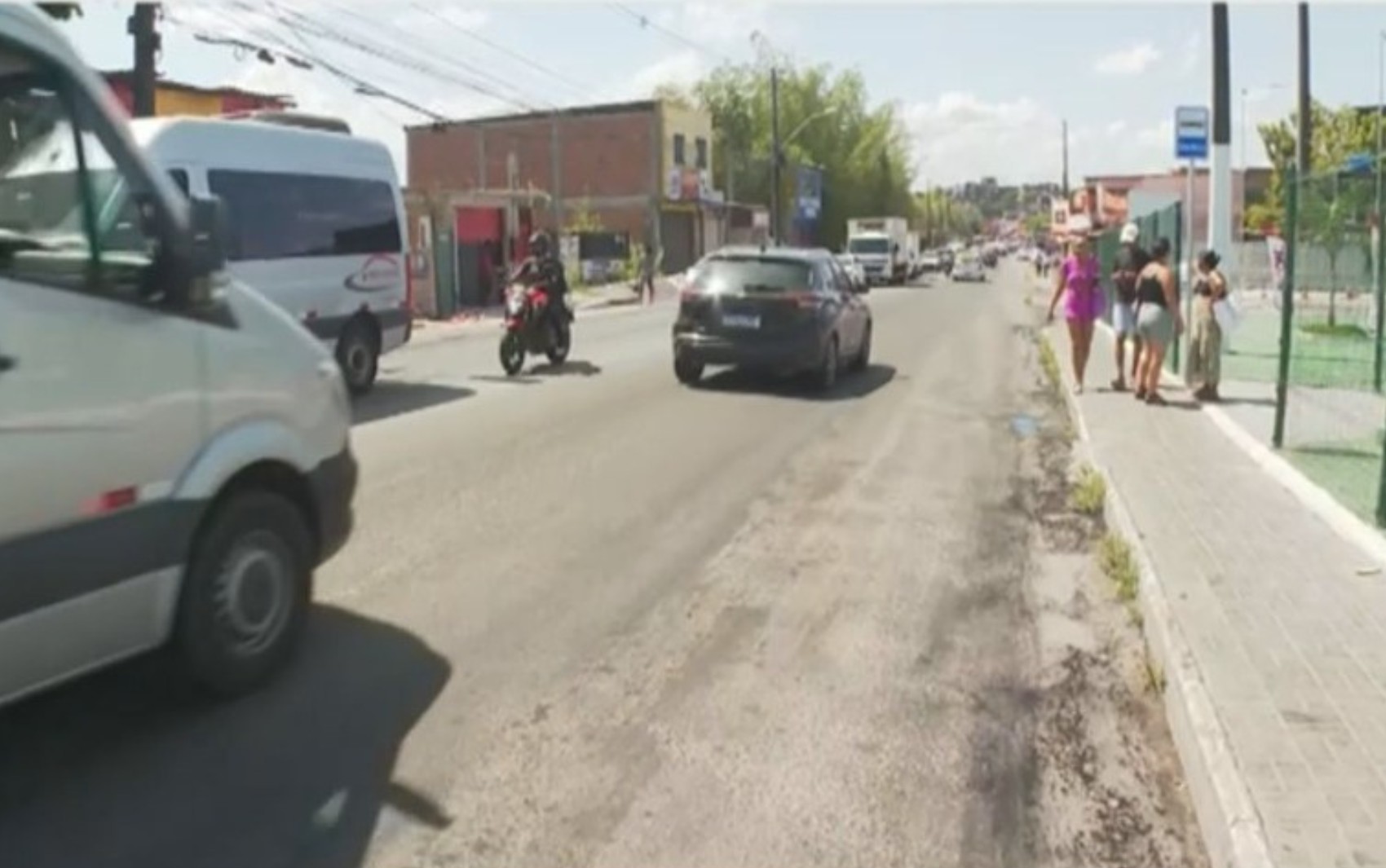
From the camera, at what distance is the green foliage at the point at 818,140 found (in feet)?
227

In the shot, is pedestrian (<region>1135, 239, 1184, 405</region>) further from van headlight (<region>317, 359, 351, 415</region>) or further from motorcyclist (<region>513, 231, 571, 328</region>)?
van headlight (<region>317, 359, 351, 415</region>)

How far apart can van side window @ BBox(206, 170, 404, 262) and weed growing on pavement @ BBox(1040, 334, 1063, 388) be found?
8.15 metres

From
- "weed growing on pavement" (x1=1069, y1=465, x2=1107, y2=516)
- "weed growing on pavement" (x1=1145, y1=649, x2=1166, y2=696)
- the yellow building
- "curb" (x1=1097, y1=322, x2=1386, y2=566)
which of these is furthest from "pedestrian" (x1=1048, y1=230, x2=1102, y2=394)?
the yellow building

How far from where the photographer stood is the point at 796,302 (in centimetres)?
1331

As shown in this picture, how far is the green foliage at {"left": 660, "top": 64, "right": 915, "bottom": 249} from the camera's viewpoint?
69.2 meters

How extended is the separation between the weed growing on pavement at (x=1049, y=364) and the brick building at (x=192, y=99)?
16.0 m

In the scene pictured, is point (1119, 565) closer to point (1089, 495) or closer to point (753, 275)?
point (1089, 495)

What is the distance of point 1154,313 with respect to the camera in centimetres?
1159

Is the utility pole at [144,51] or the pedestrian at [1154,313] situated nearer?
the pedestrian at [1154,313]

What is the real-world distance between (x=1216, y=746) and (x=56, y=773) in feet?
12.1

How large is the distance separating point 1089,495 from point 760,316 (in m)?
5.69

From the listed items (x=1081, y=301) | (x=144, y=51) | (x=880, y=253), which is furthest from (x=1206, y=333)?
(x=880, y=253)

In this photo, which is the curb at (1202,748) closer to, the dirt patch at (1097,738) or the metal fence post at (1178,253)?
the dirt patch at (1097,738)

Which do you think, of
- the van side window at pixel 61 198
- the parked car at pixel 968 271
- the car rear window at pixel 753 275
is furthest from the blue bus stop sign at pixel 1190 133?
the parked car at pixel 968 271
